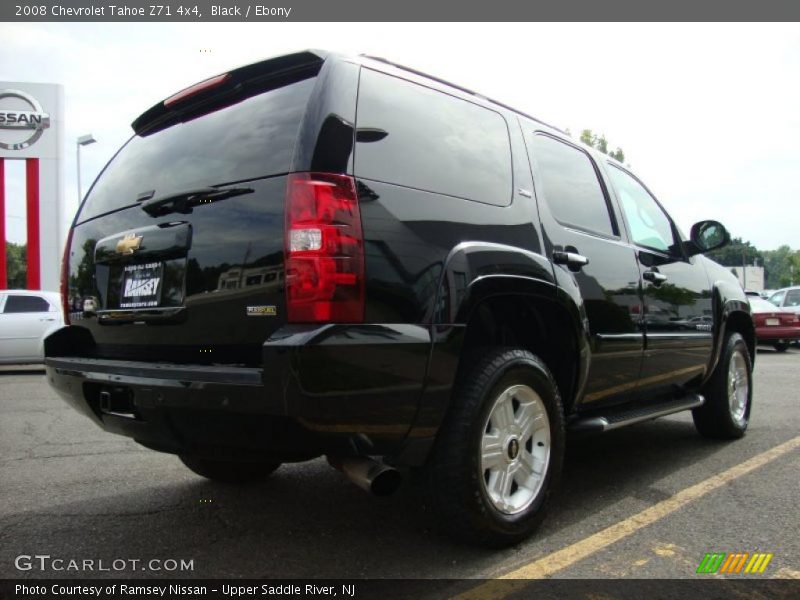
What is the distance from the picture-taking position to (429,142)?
268 cm

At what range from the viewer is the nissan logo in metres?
21.8

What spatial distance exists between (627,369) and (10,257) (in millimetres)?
85184

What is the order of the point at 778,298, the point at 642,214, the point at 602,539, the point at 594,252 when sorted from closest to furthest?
1. the point at 602,539
2. the point at 594,252
3. the point at 642,214
4. the point at 778,298

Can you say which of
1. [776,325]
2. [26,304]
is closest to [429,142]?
[26,304]

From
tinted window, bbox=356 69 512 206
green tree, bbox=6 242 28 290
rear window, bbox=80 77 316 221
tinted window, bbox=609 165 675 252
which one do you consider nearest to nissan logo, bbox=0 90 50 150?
rear window, bbox=80 77 316 221

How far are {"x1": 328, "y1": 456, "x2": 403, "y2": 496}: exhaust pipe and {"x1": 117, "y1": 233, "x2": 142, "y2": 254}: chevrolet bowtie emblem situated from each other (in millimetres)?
1157

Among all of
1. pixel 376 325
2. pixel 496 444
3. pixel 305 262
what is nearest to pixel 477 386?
pixel 496 444

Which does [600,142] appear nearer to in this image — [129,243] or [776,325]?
[776,325]

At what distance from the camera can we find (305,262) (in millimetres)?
2176

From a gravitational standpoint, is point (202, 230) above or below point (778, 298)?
above

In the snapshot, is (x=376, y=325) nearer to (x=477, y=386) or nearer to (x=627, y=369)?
(x=477, y=386)

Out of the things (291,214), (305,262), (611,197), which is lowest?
(305,262)

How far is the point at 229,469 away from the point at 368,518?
0.92 m

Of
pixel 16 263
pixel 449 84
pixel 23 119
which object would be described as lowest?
pixel 16 263
